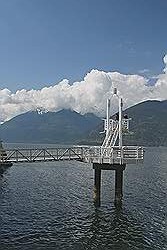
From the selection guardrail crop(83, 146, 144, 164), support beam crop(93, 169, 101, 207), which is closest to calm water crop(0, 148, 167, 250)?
support beam crop(93, 169, 101, 207)

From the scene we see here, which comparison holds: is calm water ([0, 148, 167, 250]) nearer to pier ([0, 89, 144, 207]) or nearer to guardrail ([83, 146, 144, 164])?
pier ([0, 89, 144, 207])

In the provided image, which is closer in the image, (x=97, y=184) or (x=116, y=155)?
(x=116, y=155)

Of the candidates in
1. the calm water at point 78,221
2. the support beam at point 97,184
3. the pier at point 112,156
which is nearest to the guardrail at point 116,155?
the pier at point 112,156

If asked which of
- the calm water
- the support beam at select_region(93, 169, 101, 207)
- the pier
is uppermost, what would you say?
the pier

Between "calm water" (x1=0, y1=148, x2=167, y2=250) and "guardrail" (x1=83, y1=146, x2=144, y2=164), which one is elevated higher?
"guardrail" (x1=83, y1=146, x2=144, y2=164)

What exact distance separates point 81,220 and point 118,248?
32.0 feet

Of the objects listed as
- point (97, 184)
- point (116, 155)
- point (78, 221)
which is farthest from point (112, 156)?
point (78, 221)

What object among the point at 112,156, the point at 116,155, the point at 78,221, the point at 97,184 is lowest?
the point at 78,221

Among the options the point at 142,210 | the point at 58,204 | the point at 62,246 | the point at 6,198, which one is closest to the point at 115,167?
the point at 142,210

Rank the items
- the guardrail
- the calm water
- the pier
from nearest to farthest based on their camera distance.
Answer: the calm water, the guardrail, the pier

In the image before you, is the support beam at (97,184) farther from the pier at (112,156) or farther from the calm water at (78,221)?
the calm water at (78,221)

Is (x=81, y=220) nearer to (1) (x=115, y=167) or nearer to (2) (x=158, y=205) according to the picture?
(1) (x=115, y=167)

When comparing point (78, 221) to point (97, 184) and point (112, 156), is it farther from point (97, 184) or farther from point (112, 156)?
point (112, 156)

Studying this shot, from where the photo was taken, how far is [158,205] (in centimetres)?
5291
